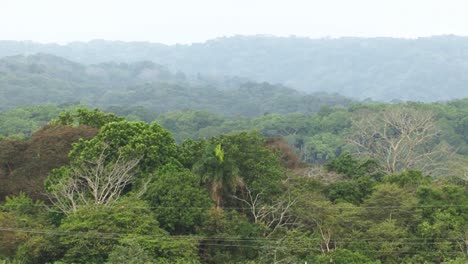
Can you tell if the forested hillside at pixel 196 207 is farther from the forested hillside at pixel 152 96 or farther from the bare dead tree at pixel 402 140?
the forested hillside at pixel 152 96

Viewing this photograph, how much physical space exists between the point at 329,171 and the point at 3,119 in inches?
2217

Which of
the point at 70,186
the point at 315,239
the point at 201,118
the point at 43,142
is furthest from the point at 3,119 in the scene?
the point at 315,239

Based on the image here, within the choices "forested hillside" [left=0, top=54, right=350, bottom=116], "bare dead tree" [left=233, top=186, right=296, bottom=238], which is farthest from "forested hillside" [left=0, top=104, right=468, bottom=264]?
"forested hillside" [left=0, top=54, right=350, bottom=116]

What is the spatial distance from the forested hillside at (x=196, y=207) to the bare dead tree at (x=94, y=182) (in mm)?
69

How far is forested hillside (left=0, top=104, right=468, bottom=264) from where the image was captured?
24250 mm

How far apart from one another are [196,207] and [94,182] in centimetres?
466

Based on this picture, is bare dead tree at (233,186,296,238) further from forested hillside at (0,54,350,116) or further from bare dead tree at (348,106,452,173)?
forested hillside at (0,54,350,116)

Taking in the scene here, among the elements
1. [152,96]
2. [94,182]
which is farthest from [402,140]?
[152,96]

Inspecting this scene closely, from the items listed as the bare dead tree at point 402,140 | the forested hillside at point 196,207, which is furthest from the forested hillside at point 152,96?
the forested hillside at point 196,207

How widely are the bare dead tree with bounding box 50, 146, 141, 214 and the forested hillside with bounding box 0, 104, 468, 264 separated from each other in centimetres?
7

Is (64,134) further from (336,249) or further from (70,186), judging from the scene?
(336,249)

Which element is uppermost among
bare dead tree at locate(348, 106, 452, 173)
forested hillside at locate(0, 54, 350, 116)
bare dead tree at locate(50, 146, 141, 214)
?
bare dead tree at locate(50, 146, 141, 214)

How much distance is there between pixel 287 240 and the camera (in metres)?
25.9

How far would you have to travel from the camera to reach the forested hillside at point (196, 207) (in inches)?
955
